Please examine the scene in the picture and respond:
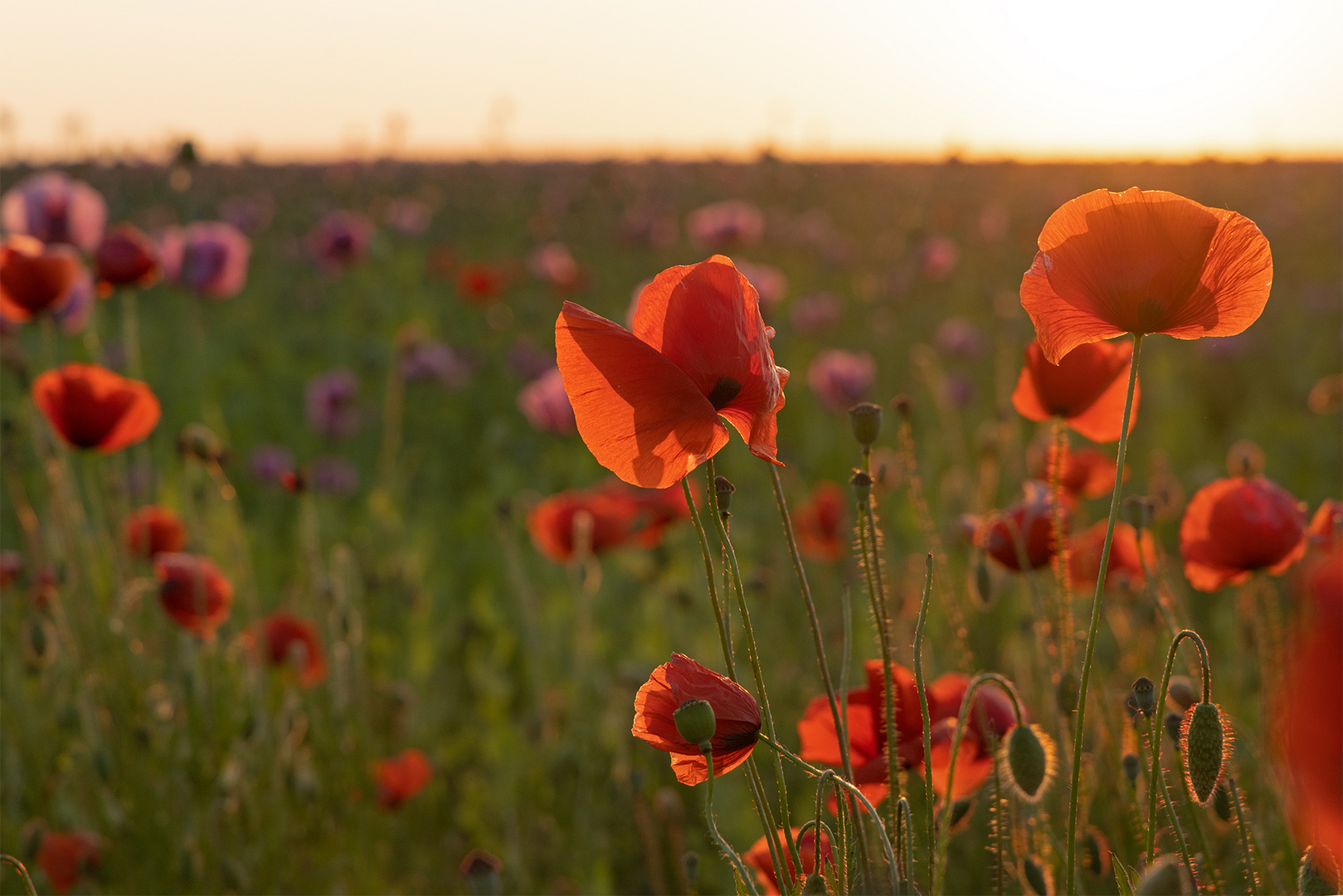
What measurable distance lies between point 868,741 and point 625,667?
4.71 ft

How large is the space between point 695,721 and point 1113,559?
1065mm

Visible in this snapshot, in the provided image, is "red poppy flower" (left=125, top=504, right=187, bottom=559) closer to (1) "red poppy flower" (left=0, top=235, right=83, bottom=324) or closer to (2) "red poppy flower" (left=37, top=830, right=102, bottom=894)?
(1) "red poppy flower" (left=0, top=235, right=83, bottom=324)

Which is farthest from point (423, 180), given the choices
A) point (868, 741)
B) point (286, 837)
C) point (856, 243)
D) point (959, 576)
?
point (868, 741)

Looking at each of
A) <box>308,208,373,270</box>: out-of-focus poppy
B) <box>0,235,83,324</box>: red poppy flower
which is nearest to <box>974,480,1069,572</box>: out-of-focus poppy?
<box>0,235,83,324</box>: red poppy flower

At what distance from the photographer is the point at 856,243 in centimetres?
906

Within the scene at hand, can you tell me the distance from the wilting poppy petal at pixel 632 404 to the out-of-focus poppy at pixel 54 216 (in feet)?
8.63

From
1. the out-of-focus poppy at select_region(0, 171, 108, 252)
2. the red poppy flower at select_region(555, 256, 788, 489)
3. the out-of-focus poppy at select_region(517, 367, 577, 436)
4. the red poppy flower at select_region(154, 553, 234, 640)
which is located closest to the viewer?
the red poppy flower at select_region(555, 256, 788, 489)

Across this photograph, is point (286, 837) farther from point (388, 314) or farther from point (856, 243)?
point (856, 243)

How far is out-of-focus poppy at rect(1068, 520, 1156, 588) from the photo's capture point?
1515 millimetres

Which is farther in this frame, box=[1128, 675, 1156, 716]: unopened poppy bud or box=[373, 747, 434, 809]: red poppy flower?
box=[373, 747, 434, 809]: red poppy flower

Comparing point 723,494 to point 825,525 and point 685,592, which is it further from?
point 825,525

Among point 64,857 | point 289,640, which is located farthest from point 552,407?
point 64,857

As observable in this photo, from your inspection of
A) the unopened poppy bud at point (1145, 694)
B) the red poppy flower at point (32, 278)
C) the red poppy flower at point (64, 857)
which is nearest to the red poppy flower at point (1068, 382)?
the unopened poppy bud at point (1145, 694)

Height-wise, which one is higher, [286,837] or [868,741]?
[868,741]
